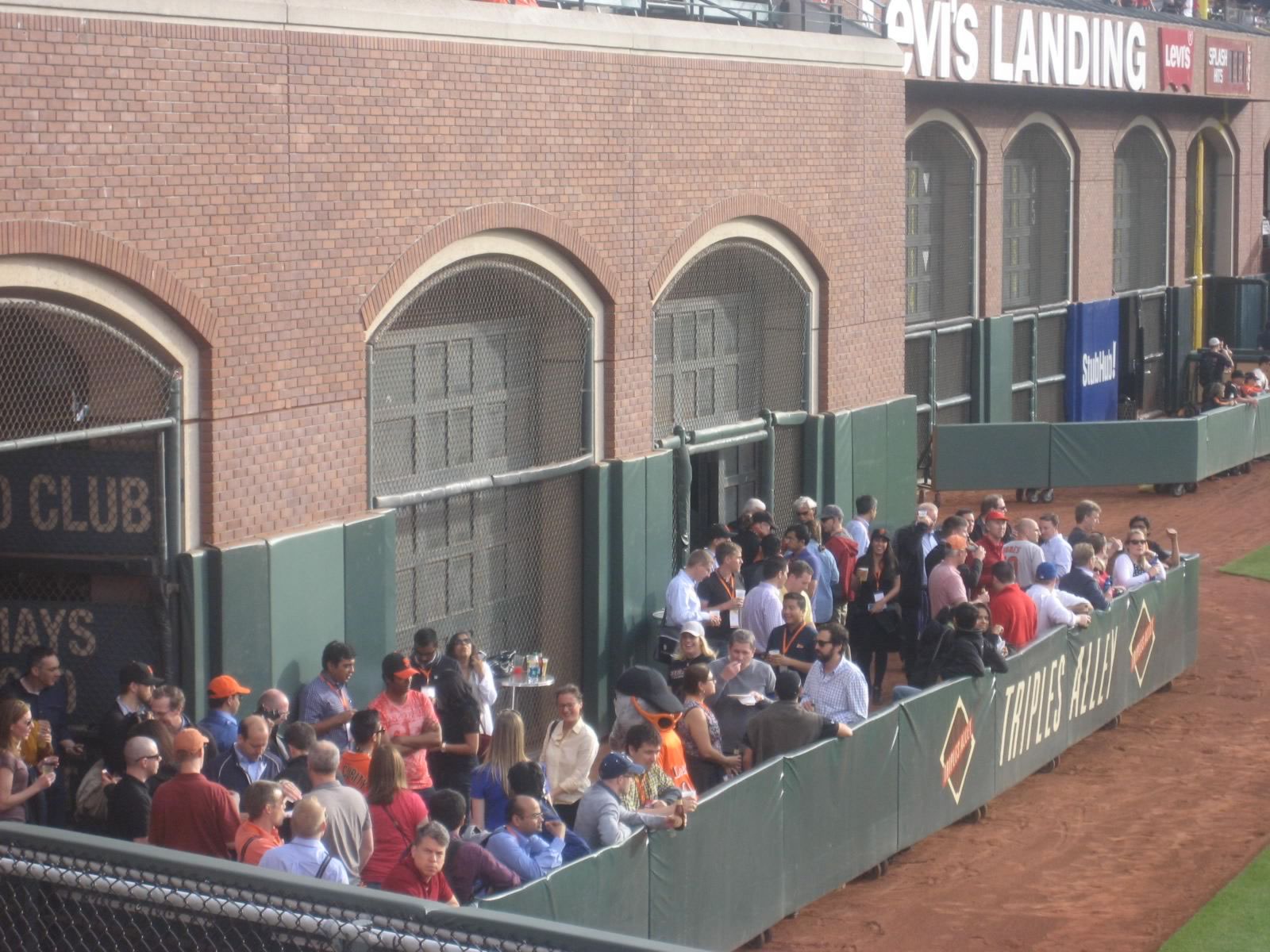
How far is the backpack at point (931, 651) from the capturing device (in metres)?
13.4

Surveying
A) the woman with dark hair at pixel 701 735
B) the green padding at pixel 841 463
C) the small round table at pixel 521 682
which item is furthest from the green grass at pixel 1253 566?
the woman with dark hair at pixel 701 735

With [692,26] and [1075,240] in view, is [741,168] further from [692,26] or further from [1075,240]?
[1075,240]

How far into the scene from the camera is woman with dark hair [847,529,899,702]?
16156 millimetres

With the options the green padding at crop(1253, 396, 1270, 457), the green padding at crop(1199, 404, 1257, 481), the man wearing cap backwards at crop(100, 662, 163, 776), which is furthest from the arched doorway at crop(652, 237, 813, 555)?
the green padding at crop(1253, 396, 1270, 457)

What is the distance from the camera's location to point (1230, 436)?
28828mm

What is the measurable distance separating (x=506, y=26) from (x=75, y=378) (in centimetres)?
467

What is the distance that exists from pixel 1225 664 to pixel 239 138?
39.2 feet

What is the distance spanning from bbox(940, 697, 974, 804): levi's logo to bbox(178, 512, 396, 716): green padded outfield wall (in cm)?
412

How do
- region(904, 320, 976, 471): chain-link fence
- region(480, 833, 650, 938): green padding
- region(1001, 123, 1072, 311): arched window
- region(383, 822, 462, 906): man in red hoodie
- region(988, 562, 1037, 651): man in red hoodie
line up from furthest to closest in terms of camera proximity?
region(1001, 123, 1072, 311): arched window → region(904, 320, 976, 471): chain-link fence → region(988, 562, 1037, 651): man in red hoodie → region(480, 833, 650, 938): green padding → region(383, 822, 462, 906): man in red hoodie

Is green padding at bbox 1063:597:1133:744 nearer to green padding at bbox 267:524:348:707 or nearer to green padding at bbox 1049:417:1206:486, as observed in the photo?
green padding at bbox 267:524:348:707

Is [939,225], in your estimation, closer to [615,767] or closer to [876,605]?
[876,605]

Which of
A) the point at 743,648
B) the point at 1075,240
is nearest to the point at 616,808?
the point at 743,648

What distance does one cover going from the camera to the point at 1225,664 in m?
A: 18.8

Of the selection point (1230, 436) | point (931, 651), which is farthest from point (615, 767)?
point (1230, 436)
